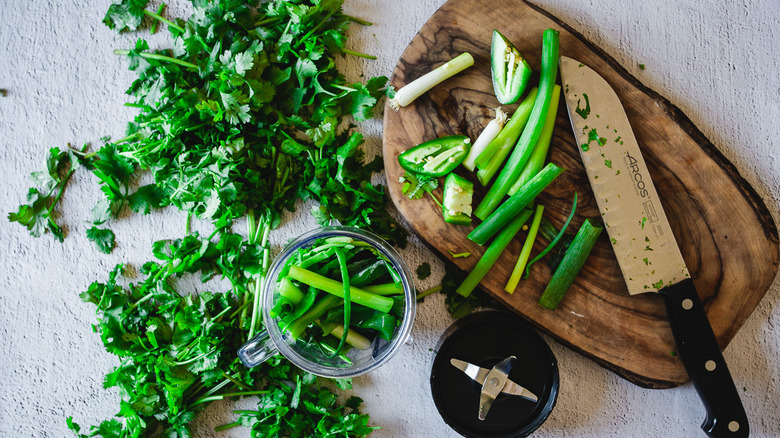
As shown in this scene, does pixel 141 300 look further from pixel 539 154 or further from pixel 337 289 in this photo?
pixel 539 154

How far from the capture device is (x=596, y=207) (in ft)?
5.55

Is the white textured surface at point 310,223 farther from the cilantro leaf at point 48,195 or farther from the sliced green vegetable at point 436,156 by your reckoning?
the sliced green vegetable at point 436,156

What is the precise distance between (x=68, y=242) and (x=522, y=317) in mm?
1551

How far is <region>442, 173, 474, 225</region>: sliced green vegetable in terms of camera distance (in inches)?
63.2

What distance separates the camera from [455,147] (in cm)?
164

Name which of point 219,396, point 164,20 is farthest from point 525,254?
point 164,20

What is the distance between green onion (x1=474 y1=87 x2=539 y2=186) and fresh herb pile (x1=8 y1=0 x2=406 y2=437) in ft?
1.10

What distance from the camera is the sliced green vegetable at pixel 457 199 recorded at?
1605 mm

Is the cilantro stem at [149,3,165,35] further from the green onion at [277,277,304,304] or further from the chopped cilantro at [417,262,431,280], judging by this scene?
the chopped cilantro at [417,262,431,280]

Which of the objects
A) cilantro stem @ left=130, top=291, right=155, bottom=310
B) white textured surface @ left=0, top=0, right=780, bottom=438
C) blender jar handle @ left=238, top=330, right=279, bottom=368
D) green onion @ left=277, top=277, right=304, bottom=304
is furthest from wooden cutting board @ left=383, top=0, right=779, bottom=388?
cilantro stem @ left=130, top=291, right=155, bottom=310

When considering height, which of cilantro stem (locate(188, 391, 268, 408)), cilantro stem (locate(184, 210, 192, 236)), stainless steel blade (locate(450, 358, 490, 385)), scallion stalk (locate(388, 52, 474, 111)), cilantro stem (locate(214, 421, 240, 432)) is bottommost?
cilantro stem (locate(214, 421, 240, 432))

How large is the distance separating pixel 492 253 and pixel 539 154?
1.12 ft

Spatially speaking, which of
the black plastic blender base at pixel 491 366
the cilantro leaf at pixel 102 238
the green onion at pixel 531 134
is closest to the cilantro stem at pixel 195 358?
the cilantro leaf at pixel 102 238

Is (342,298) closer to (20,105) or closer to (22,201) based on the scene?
(22,201)
